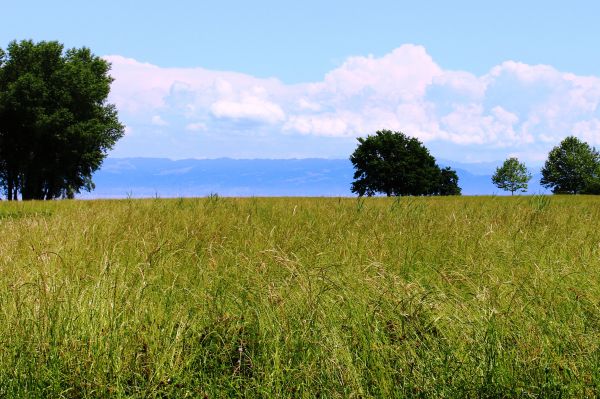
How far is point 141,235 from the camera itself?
25.1ft

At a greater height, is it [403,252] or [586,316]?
[403,252]

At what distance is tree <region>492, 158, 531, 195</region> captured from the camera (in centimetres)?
8525

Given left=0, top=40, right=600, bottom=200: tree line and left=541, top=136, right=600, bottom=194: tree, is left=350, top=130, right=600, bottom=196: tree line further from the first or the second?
left=0, top=40, right=600, bottom=200: tree line

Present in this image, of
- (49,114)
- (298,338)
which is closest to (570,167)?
(49,114)

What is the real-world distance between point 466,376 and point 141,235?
5.64 metres

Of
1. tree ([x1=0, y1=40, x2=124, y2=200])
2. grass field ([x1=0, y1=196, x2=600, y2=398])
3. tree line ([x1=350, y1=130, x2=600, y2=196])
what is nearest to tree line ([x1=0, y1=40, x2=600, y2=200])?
tree ([x1=0, y1=40, x2=124, y2=200])

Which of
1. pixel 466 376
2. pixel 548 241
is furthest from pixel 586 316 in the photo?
pixel 548 241

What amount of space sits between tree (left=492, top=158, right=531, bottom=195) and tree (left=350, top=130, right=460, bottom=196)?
2983cm

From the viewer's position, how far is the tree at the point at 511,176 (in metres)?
85.2

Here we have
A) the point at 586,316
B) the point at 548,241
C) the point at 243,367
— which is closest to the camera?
the point at 243,367

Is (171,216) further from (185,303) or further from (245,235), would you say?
(185,303)

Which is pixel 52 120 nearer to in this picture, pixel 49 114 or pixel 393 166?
pixel 49 114

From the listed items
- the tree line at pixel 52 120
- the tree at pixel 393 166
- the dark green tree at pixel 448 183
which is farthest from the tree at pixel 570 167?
the tree line at pixel 52 120

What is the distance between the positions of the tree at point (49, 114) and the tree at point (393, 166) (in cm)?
2869
